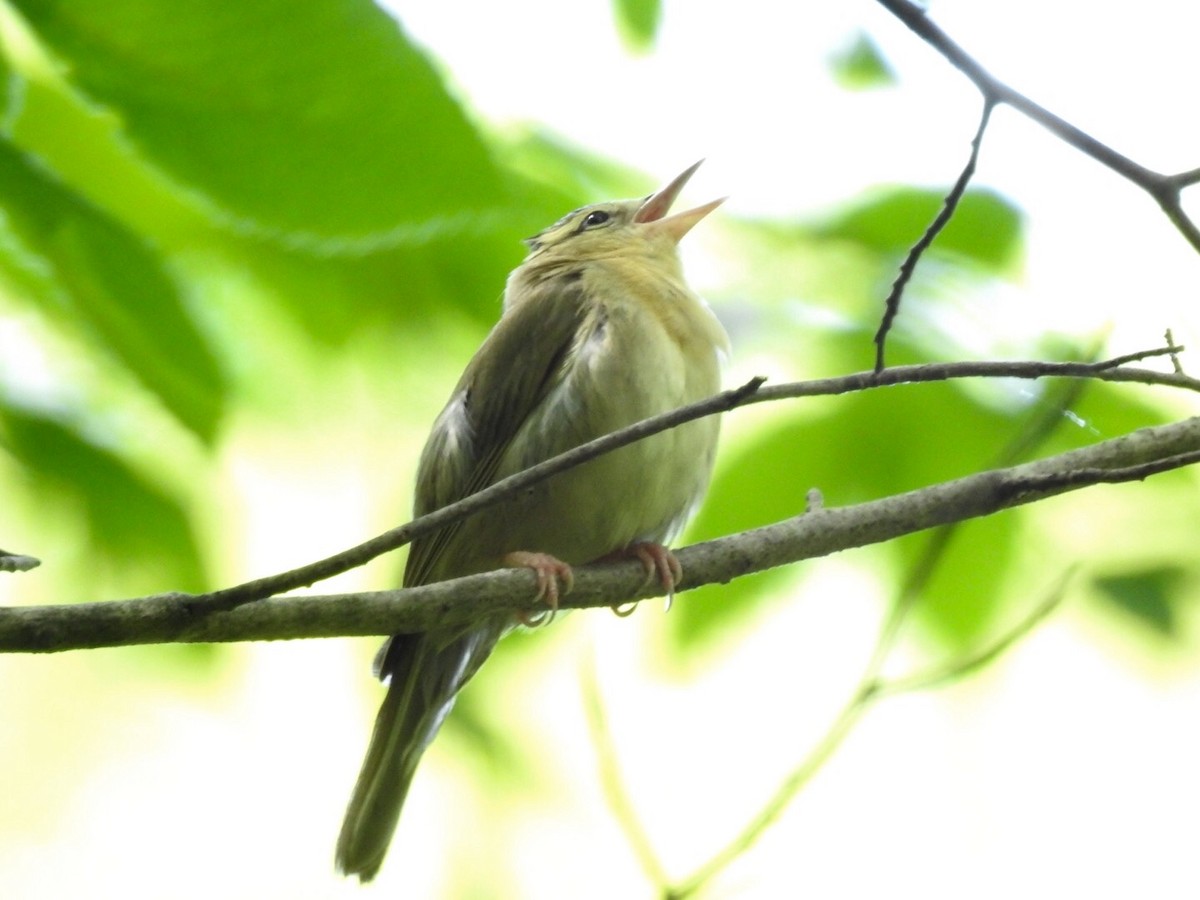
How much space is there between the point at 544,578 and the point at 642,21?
119cm

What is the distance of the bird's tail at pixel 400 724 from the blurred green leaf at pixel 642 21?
1.95 m

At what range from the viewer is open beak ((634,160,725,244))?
199 inches

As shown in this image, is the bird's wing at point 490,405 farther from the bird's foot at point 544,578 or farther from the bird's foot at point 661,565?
the bird's foot at point 661,565

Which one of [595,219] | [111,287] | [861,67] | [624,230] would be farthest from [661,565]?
[595,219]

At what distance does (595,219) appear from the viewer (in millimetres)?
5668

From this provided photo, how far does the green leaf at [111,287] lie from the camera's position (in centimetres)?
223

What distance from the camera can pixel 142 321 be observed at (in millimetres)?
2357

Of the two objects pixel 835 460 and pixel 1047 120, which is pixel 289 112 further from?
pixel 835 460

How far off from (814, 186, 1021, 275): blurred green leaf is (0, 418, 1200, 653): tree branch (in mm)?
523

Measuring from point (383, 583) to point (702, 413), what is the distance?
202 cm

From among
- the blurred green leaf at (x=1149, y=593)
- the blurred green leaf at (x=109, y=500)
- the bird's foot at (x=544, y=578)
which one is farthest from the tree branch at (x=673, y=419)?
the blurred green leaf at (x=1149, y=593)

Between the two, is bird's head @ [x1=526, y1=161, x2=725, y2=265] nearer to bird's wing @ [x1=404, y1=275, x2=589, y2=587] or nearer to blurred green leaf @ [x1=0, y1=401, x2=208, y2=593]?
bird's wing @ [x1=404, y1=275, x2=589, y2=587]

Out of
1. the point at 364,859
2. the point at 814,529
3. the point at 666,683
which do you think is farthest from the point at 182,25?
the point at 364,859

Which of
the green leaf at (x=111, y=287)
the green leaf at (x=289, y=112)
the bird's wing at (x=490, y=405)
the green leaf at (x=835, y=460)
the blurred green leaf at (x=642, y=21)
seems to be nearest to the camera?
the green leaf at (x=289, y=112)
